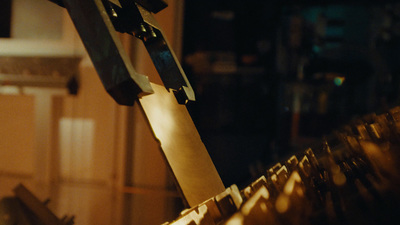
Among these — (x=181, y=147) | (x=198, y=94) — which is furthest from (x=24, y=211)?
(x=198, y=94)

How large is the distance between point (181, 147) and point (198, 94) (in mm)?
3132

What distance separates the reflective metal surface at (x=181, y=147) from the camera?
904 mm

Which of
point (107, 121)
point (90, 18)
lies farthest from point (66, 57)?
point (90, 18)

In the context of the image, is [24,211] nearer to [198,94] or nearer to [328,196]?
[328,196]

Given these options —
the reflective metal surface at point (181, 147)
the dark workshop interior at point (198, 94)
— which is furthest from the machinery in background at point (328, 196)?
the dark workshop interior at point (198, 94)

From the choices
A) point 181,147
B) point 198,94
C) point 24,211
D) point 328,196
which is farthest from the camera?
point 198,94

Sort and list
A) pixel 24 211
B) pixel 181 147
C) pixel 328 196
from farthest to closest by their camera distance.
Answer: pixel 24 211
pixel 181 147
pixel 328 196

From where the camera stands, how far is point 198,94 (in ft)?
13.5

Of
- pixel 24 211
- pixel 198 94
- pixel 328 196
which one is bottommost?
pixel 24 211

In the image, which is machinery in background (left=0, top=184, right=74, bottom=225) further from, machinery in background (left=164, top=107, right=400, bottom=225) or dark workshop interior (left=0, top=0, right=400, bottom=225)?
dark workshop interior (left=0, top=0, right=400, bottom=225)

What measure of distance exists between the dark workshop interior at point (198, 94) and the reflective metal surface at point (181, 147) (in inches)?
84.1

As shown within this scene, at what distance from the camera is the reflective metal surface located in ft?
2.97

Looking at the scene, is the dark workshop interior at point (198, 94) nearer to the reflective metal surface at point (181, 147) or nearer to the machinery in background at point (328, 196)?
the machinery in background at point (328, 196)

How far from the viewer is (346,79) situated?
14.6 ft
